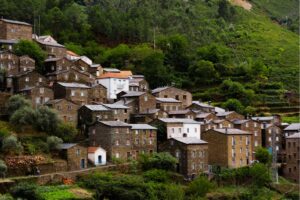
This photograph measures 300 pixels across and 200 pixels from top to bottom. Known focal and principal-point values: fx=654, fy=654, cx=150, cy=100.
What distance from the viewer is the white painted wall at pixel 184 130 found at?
60528mm

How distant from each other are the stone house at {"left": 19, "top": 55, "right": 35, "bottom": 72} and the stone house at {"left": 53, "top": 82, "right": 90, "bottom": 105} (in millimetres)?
5570

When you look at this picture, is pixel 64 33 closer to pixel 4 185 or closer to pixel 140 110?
pixel 140 110

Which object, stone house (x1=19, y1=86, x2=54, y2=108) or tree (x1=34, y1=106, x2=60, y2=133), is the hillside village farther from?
tree (x1=34, y1=106, x2=60, y2=133)

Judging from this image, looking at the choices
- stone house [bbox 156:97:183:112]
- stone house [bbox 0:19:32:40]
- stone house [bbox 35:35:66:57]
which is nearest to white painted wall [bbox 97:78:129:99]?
stone house [bbox 156:97:183:112]

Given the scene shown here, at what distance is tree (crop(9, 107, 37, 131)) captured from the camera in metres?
53.3

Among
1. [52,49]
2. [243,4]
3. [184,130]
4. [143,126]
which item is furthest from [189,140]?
[243,4]

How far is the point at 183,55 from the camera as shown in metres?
91.5

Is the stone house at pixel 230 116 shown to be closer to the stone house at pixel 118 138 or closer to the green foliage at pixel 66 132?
the stone house at pixel 118 138

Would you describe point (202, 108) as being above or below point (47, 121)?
above

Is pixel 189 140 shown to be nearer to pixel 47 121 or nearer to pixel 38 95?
pixel 47 121

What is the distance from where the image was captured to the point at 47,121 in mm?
53562

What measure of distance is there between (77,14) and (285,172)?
4216 cm

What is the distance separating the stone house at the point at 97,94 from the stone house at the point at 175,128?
6651 millimetres

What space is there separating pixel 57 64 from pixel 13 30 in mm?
8594
